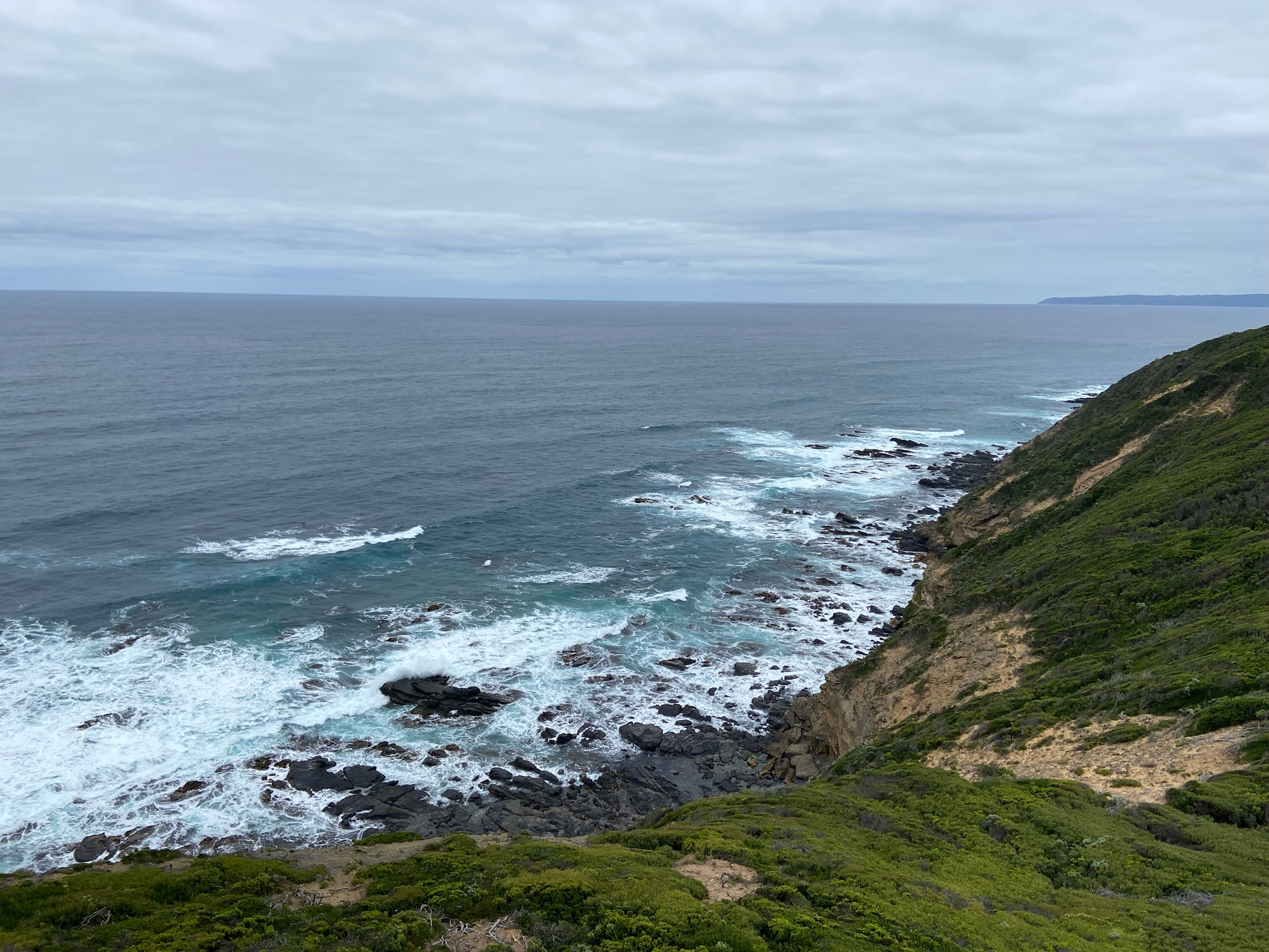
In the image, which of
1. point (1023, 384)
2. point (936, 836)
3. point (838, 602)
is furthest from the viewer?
point (1023, 384)

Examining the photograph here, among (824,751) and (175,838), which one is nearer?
(175,838)

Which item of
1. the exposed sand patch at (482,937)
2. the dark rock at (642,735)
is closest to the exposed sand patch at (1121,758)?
the dark rock at (642,735)

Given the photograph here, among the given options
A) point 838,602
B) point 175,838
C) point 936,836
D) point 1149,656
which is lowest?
point 175,838

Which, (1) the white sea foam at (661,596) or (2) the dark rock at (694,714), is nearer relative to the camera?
(2) the dark rock at (694,714)

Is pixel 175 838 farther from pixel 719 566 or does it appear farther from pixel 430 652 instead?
pixel 719 566

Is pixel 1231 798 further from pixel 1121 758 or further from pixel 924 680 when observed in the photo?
pixel 924 680

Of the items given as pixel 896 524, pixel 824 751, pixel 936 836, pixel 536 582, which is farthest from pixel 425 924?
pixel 896 524

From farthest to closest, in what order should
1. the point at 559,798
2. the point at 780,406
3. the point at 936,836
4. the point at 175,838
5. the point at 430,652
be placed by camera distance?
the point at 780,406 → the point at 430,652 → the point at 559,798 → the point at 175,838 → the point at 936,836

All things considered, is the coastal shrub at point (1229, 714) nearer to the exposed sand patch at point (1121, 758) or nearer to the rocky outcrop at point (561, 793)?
the exposed sand patch at point (1121, 758)
